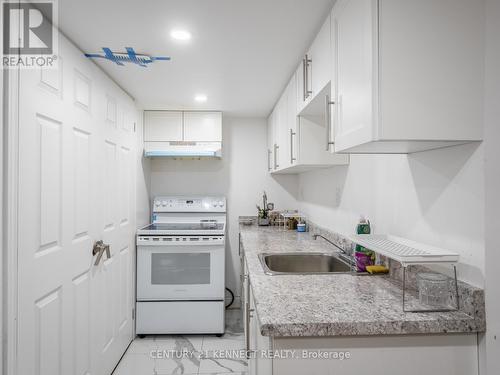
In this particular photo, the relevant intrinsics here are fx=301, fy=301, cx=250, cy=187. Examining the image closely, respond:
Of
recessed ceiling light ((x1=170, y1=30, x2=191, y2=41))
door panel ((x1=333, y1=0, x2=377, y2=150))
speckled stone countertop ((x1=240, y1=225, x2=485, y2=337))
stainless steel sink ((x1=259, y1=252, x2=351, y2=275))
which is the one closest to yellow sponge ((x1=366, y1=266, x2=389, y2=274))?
speckled stone countertop ((x1=240, y1=225, x2=485, y2=337))

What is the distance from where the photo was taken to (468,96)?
961 millimetres

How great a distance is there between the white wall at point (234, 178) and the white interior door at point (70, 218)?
97 centimetres

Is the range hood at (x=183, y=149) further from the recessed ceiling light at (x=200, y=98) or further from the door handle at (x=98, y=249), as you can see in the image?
the door handle at (x=98, y=249)

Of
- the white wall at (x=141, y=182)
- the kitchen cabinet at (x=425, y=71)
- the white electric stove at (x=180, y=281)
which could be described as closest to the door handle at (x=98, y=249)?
the white electric stove at (x=180, y=281)

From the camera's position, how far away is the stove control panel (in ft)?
10.8

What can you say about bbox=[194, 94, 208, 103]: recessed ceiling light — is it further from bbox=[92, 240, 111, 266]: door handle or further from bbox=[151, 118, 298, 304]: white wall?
bbox=[92, 240, 111, 266]: door handle

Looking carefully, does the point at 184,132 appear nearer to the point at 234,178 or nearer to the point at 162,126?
the point at 162,126

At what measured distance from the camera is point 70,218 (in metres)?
1.61

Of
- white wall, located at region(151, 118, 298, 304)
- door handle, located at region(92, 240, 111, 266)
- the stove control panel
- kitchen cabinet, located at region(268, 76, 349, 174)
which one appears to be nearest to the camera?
door handle, located at region(92, 240, 111, 266)

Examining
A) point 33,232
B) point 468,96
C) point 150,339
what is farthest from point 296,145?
point 150,339

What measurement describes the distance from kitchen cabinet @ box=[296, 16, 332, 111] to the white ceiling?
0.06 metres

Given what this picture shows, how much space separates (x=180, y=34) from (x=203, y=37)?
121mm

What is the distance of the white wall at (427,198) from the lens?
1.00 m

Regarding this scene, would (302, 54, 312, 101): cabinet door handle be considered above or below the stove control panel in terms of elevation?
above
